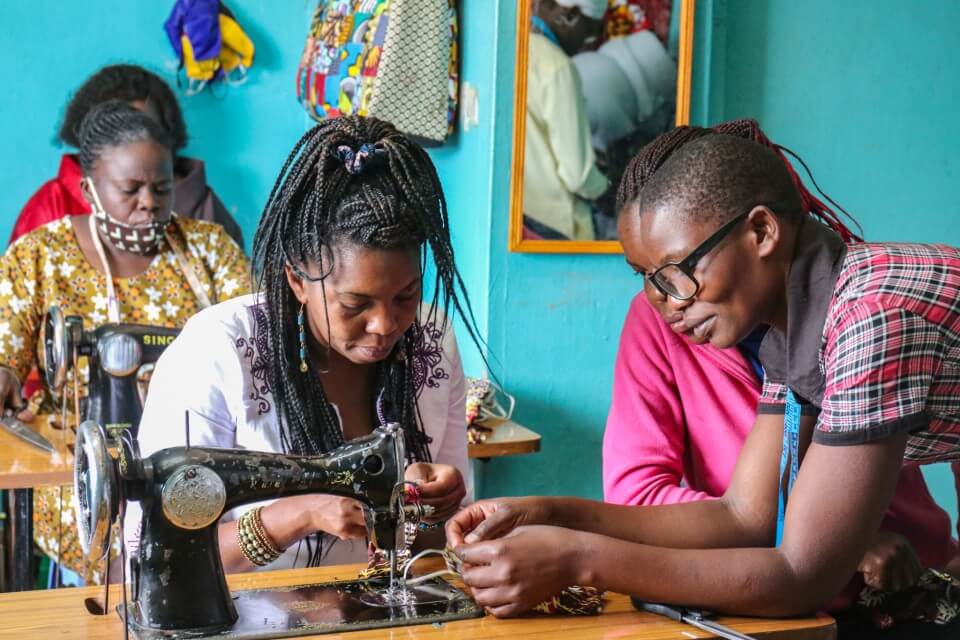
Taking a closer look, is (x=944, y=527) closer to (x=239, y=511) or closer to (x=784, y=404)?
(x=784, y=404)

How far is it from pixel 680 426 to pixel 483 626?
2.91 ft

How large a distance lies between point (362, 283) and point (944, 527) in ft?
4.11

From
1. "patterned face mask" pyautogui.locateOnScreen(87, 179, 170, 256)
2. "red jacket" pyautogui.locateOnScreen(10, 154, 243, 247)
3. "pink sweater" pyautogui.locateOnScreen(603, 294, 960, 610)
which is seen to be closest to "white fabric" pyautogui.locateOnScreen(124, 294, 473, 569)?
"pink sweater" pyautogui.locateOnScreen(603, 294, 960, 610)

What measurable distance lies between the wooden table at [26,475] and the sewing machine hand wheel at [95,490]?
46.5 inches

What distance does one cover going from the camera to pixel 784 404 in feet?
6.23

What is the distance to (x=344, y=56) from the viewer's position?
348 centimetres

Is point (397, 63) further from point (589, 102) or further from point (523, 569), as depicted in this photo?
point (523, 569)

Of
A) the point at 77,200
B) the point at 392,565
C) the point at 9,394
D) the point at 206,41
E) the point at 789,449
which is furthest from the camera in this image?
the point at 206,41

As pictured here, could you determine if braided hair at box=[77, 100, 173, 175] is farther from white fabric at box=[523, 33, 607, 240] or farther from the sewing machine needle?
the sewing machine needle

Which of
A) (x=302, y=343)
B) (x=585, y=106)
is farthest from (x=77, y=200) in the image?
(x=302, y=343)

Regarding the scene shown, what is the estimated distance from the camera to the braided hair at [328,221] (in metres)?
1.89

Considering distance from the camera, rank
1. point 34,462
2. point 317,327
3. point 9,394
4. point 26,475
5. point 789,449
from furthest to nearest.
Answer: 1. point 9,394
2. point 34,462
3. point 26,475
4. point 317,327
5. point 789,449

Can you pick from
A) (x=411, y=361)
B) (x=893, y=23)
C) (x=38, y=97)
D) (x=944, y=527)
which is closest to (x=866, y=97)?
(x=893, y=23)

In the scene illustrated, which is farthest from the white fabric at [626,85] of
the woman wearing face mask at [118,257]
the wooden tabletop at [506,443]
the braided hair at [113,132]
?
the braided hair at [113,132]
